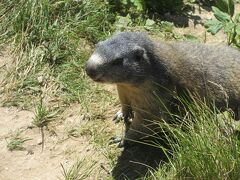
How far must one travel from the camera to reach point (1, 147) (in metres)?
5.81

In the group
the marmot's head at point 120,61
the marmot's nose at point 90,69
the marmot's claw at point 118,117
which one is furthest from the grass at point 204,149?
the marmot's claw at point 118,117

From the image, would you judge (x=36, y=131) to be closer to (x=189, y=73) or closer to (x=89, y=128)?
(x=89, y=128)

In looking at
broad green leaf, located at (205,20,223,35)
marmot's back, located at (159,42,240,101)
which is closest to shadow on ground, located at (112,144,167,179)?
marmot's back, located at (159,42,240,101)

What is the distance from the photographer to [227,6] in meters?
6.26

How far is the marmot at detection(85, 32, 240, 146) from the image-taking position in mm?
5285

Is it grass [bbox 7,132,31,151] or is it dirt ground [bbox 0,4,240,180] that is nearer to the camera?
dirt ground [bbox 0,4,240,180]

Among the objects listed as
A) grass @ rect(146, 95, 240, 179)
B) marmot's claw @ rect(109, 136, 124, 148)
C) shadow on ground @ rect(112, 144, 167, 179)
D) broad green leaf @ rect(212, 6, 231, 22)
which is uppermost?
broad green leaf @ rect(212, 6, 231, 22)

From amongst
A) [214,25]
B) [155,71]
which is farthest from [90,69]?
[214,25]

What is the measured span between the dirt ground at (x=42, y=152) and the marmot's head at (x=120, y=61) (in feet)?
3.17

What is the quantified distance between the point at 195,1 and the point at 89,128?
312 centimetres

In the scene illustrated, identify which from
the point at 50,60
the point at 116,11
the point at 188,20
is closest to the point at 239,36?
the point at 188,20

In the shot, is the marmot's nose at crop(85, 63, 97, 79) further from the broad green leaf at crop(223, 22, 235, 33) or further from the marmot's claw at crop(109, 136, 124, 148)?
the broad green leaf at crop(223, 22, 235, 33)

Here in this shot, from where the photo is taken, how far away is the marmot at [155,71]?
A: 529cm

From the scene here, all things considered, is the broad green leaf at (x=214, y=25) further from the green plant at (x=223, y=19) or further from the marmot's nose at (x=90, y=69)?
the marmot's nose at (x=90, y=69)
